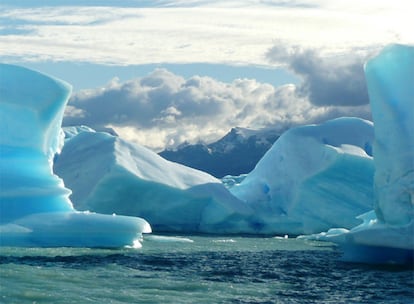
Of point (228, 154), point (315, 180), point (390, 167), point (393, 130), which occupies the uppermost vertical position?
point (228, 154)

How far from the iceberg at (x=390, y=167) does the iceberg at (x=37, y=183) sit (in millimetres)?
5228

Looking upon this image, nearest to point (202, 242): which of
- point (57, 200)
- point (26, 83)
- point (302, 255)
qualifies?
point (302, 255)

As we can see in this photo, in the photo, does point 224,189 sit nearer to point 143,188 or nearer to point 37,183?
point 143,188

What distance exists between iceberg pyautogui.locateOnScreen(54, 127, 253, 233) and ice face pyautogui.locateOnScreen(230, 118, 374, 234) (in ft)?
5.59

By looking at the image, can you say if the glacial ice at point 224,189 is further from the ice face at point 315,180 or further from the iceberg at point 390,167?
the iceberg at point 390,167

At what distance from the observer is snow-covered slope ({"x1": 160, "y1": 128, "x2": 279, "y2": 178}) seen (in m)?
98.4

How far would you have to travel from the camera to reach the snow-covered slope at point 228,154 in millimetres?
98375

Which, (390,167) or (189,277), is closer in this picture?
(189,277)

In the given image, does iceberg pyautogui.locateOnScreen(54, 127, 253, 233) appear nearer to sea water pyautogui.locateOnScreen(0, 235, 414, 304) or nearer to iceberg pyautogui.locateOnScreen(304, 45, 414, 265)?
sea water pyautogui.locateOnScreen(0, 235, 414, 304)

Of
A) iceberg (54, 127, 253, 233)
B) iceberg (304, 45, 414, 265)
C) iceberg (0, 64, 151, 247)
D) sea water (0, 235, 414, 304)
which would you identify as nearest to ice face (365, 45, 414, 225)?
iceberg (304, 45, 414, 265)

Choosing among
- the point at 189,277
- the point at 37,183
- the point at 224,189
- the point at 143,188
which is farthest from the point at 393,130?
the point at 224,189

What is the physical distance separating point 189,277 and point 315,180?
1450 centimetres

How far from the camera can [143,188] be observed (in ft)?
89.9

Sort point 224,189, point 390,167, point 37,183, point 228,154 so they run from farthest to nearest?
1. point 228,154
2. point 224,189
3. point 37,183
4. point 390,167
